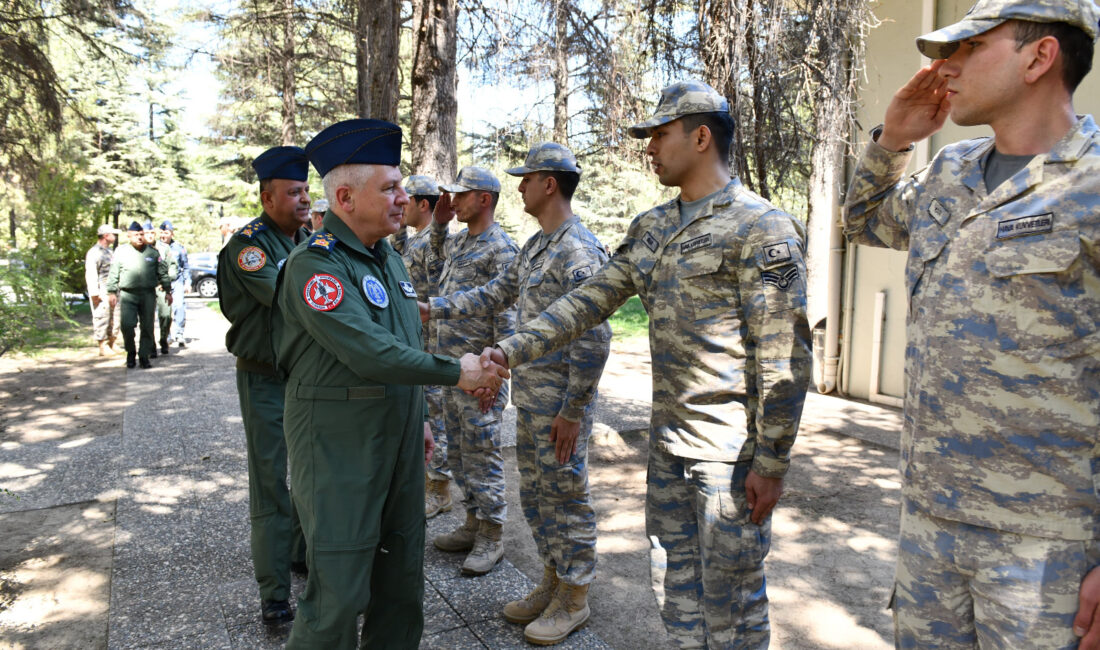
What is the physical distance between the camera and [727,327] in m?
2.52

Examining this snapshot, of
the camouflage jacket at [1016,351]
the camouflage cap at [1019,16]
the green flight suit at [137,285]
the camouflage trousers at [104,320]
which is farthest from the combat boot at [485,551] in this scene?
the camouflage trousers at [104,320]

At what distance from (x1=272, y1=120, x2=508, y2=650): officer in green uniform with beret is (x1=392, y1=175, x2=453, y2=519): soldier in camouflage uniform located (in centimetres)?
223

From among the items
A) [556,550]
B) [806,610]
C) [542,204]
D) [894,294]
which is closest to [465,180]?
[542,204]

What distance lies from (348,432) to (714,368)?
1.26 metres

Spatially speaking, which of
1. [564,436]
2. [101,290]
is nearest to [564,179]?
[564,436]

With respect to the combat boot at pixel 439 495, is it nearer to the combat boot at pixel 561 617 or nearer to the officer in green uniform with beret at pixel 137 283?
the combat boot at pixel 561 617

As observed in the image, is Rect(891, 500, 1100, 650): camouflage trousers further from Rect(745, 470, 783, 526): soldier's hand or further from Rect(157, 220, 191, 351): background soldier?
Rect(157, 220, 191, 351): background soldier

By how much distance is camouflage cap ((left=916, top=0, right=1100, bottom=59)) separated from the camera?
65.4 inches

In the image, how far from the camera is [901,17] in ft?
25.5

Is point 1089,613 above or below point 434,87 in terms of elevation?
below

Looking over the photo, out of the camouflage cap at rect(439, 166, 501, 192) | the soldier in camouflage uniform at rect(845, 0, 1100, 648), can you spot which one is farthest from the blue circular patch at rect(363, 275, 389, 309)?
the camouflage cap at rect(439, 166, 501, 192)

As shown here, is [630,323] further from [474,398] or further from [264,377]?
[264,377]

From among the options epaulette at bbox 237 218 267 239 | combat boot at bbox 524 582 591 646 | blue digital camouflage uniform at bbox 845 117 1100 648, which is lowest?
combat boot at bbox 524 582 591 646

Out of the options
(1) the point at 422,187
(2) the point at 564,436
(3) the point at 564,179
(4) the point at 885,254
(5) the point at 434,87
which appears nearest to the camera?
(2) the point at 564,436
